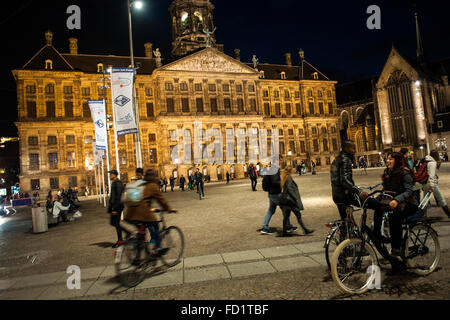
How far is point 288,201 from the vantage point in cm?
720

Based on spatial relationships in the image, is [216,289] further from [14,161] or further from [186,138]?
[14,161]

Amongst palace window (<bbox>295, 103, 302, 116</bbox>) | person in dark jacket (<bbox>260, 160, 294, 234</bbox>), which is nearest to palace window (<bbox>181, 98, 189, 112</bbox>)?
palace window (<bbox>295, 103, 302, 116</bbox>)

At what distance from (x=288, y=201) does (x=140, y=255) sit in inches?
150

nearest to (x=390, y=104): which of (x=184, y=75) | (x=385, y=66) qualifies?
(x=385, y=66)

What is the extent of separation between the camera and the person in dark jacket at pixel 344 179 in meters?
4.43

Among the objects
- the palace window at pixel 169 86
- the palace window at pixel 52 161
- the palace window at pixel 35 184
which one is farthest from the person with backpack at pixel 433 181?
the palace window at pixel 35 184

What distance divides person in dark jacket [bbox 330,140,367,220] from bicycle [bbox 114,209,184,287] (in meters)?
3.09

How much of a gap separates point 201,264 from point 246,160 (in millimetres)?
43055

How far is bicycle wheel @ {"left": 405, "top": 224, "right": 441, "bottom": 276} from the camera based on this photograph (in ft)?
14.1

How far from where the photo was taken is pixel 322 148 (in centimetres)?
5731

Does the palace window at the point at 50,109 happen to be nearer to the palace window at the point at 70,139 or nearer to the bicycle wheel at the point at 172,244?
the palace window at the point at 70,139

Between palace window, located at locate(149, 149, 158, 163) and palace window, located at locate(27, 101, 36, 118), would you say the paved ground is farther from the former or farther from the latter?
palace window, located at locate(27, 101, 36, 118)

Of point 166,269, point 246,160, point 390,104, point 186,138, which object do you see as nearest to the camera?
point 166,269

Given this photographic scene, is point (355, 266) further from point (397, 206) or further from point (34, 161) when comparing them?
point (34, 161)
